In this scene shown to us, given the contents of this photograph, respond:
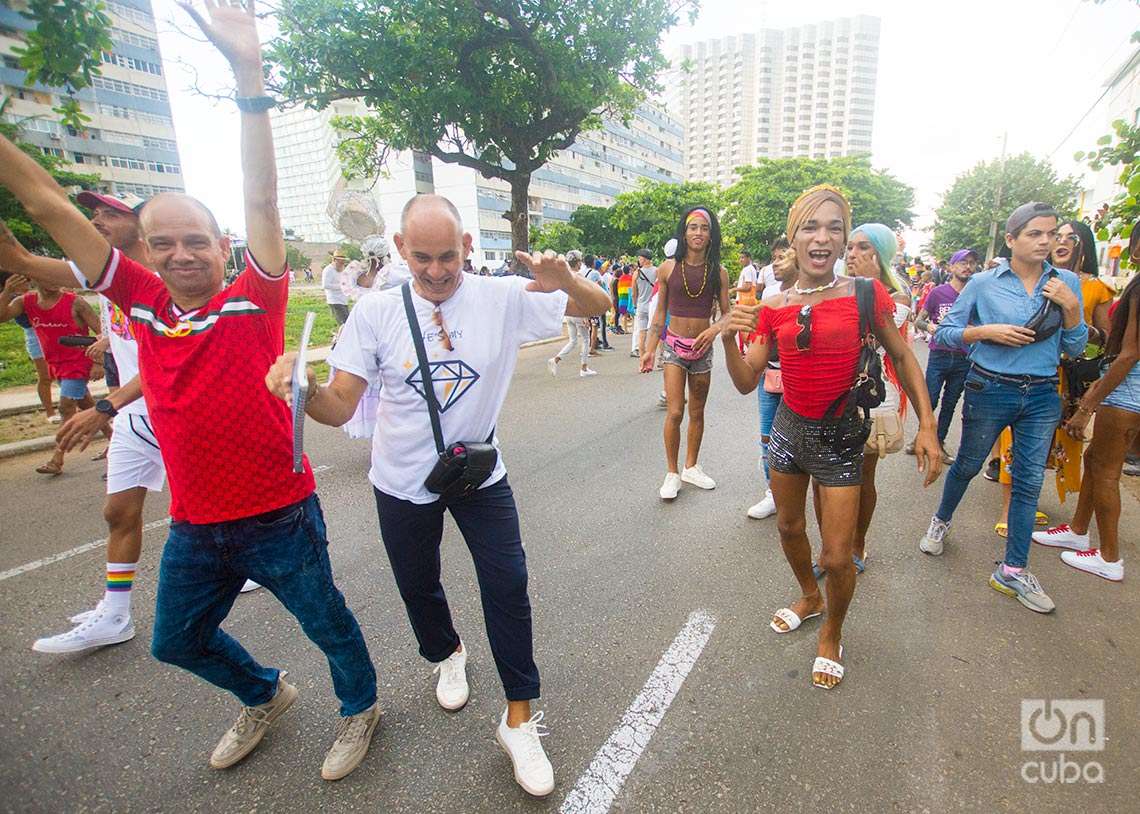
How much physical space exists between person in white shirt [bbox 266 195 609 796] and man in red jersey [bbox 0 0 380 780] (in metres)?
0.30

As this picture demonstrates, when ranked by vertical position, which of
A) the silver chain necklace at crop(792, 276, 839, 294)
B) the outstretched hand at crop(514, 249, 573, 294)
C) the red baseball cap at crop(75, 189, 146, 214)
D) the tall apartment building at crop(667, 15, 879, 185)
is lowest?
the silver chain necklace at crop(792, 276, 839, 294)

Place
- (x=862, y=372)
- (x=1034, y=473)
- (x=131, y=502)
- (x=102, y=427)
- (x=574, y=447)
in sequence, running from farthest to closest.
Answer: (x=574, y=447)
(x=1034, y=473)
(x=131, y=502)
(x=862, y=372)
(x=102, y=427)

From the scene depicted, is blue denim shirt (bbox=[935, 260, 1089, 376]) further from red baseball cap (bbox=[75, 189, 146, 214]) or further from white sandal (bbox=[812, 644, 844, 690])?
red baseball cap (bbox=[75, 189, 146, 214])

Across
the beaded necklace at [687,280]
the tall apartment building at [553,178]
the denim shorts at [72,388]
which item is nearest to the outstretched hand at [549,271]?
the beaded necklace at [687,280]

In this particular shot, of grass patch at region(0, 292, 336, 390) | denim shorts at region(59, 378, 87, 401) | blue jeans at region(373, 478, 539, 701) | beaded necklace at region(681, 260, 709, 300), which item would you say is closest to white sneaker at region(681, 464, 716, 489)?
beaded necklace at region(681, 260, 709, 300)

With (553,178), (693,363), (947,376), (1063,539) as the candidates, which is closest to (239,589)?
(693,363)

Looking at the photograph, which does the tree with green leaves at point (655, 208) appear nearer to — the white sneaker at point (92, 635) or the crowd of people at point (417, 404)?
the crowd of people at point (417, 404)

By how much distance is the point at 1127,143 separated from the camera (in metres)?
3.98

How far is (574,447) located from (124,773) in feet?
13.9

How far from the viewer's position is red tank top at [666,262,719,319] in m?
4.43

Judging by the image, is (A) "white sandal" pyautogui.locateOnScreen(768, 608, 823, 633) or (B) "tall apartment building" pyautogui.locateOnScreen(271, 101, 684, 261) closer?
(A) "white sandal" pyautogui.locateOnScreen(768, 608, 823, 633)

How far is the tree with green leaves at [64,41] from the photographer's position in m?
2.23

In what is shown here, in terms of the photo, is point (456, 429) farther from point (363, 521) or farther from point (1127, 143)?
point (1127, 143)

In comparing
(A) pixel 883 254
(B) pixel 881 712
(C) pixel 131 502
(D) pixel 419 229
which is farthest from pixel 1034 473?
(C) pixel 131 502
